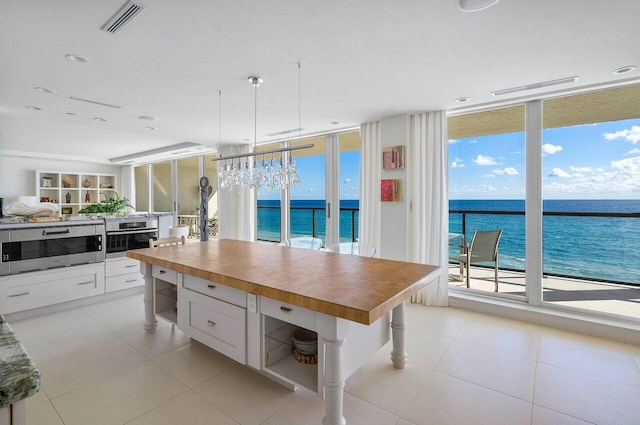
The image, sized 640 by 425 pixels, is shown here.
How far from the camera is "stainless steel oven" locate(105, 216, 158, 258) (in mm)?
3943

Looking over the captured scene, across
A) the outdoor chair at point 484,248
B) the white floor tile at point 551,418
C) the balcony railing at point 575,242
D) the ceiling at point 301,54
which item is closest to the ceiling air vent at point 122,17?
the ceiling at point 301,54

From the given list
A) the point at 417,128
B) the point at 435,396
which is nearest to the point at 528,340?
the point at 435,396

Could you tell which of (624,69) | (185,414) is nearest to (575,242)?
(624,69)

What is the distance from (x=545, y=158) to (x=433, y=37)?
7.46ft

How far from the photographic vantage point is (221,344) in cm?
215

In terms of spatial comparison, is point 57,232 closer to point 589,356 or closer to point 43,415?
point 43,415

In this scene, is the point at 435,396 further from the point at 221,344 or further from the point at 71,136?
the point at 71,136

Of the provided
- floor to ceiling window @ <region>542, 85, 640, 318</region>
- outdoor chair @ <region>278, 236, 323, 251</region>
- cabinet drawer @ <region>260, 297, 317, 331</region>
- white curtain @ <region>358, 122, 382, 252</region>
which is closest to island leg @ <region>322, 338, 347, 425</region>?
cabinet drawer @ <region>260, 297, 317, 331</region>

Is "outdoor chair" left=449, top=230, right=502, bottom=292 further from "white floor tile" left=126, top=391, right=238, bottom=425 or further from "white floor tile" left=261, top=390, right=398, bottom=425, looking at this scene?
A: "white floor tile" left=126, top=391, right=238, bottom=425

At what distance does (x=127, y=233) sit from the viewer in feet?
13.5

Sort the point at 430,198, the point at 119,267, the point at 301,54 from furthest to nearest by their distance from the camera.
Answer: the point at 119,267, the point at 430,198, the point at 301,54

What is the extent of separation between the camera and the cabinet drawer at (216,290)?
1998 millimetres

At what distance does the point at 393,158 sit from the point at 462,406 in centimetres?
281

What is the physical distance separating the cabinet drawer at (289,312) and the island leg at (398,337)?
3.29ft
